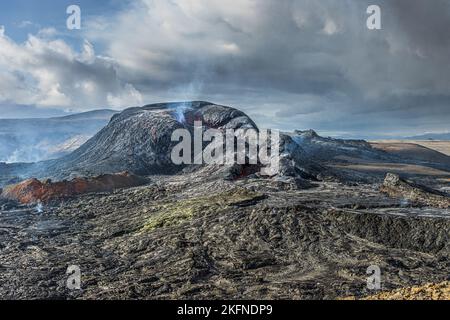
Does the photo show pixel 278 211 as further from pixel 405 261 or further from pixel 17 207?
pixel 17 207

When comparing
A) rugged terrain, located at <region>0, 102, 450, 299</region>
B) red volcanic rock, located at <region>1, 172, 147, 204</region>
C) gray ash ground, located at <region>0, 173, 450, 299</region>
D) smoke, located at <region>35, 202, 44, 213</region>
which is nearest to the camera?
gray ash ground, located at <region>0, 173, 450, 299</region>

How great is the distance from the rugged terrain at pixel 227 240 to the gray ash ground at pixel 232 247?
52 mm

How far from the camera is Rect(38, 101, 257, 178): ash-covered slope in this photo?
5038cm

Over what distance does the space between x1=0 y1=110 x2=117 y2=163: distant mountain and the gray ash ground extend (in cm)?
8285

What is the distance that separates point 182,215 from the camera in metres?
26.0

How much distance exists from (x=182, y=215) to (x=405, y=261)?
11.7 metres

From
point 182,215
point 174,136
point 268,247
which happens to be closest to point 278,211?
point 268,247
